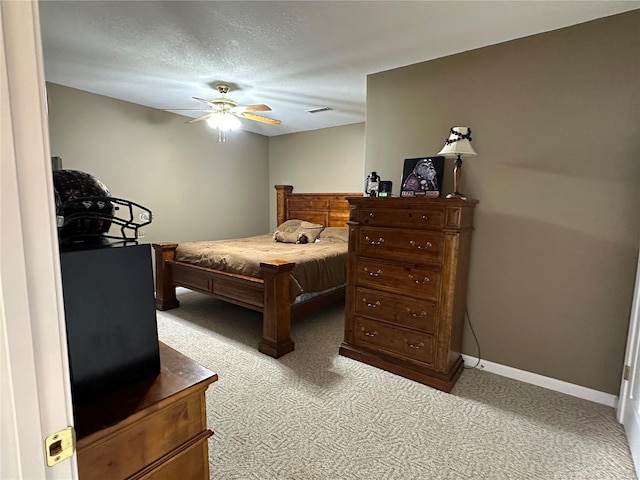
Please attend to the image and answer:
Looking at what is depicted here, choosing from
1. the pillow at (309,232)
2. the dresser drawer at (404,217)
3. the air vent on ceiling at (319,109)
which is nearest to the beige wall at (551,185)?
the dresser drawer at (404,217)

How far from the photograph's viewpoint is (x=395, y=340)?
2.41 m

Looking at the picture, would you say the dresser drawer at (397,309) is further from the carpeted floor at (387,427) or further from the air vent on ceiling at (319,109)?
the air vent on ceiling at (319,109)

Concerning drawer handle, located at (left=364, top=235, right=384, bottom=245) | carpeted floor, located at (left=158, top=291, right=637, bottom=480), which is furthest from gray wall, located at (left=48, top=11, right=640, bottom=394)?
drawer handle, located at (left=364, top=235, right=384, bottom=245)

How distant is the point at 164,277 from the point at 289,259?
61.6 inches

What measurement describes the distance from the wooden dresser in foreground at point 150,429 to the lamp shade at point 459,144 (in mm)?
2086

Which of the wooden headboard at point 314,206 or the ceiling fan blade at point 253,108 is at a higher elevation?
the ceiling fan blade at point 253,108

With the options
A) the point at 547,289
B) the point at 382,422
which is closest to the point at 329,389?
the point at 382,422

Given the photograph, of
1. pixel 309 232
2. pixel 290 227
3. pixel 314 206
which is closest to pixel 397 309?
pixel 309 232

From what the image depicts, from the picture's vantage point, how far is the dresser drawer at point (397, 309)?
7.42ft

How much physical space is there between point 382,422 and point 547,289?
1.45 m

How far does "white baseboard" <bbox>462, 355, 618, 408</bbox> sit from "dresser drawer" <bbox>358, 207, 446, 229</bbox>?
118 cm

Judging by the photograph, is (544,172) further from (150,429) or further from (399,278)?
(150,429)

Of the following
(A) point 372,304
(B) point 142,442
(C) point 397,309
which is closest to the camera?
(B) point 142,442

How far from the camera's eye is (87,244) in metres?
0.80
